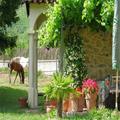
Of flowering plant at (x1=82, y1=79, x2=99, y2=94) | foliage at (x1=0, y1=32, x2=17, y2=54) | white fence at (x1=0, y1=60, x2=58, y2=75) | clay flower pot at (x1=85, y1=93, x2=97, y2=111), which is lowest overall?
clay flower pot at (x1=85, y1=93, x2=97, y2=111)

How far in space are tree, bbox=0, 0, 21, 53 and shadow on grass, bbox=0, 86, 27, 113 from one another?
207 cm

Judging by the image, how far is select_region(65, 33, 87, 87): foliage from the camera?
54.6ft

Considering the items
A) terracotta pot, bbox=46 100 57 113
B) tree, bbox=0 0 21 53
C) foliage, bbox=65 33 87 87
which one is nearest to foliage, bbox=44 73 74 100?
terracotta pot, bbox=46 100 57 113

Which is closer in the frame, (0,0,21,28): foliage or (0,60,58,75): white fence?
(0,0,21,28): foliage

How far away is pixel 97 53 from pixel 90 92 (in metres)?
3.36

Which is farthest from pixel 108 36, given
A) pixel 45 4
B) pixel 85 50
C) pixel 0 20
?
pixel 0 20

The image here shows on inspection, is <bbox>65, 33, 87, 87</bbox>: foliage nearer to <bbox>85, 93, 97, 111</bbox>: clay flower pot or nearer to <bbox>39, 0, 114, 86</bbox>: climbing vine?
<bbox>39, 0, 114, 86</bbox>: climbing vine

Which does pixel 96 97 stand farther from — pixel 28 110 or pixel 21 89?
pixel 21 89

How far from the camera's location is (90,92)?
563 inches

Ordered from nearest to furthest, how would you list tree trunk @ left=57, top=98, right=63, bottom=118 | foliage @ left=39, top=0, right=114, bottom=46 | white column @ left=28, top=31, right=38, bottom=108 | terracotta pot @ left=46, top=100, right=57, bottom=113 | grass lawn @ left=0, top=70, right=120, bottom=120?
grass lawn @ left=0, top=70, right=120, bottom=120
tree trunk @ left=57, top=98, right=63, bottom=118
foliage @ left=39, top=0, right=114, bottom=46
terracotta pot @ left=46, top=100, right=57, bottom=113
white column @ left=28, top=31, right=38, bottom=108

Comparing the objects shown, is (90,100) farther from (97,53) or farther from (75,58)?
(97,53)

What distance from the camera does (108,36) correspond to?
692 inches

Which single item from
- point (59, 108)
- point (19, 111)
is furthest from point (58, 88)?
point (19, 111)

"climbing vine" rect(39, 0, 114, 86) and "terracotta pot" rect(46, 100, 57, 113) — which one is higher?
"climbing vine" rect(39, 0, 114, 86)
